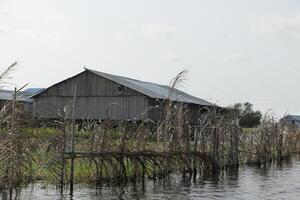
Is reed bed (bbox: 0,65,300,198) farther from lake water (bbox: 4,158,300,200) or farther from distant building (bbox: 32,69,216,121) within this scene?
distant building (bbox: 32,69,216,121)

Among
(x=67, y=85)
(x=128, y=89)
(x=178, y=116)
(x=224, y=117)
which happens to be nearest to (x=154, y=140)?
(x=178, y=116)

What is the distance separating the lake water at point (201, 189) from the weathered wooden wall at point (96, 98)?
102ft

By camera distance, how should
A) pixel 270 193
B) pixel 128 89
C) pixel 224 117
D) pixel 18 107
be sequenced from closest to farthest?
1. pixel 18 107
2. pixel 270 193
3. pixel 224 117
4. pixel 128 89

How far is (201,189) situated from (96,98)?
39.6 meters

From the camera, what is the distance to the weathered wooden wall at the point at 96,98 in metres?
58.4

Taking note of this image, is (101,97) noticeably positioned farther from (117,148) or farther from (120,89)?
(117,148)

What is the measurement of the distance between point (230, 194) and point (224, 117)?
443 inches

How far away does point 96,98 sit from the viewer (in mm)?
60406

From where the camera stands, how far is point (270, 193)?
2155 cm

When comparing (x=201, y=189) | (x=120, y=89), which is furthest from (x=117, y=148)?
(x=120, y=89)

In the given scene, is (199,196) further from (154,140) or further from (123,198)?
(154,140)

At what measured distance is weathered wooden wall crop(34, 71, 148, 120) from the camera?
5841 centimetres

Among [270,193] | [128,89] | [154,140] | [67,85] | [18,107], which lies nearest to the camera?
[18,107]

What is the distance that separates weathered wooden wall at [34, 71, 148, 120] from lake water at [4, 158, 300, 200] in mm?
31168
